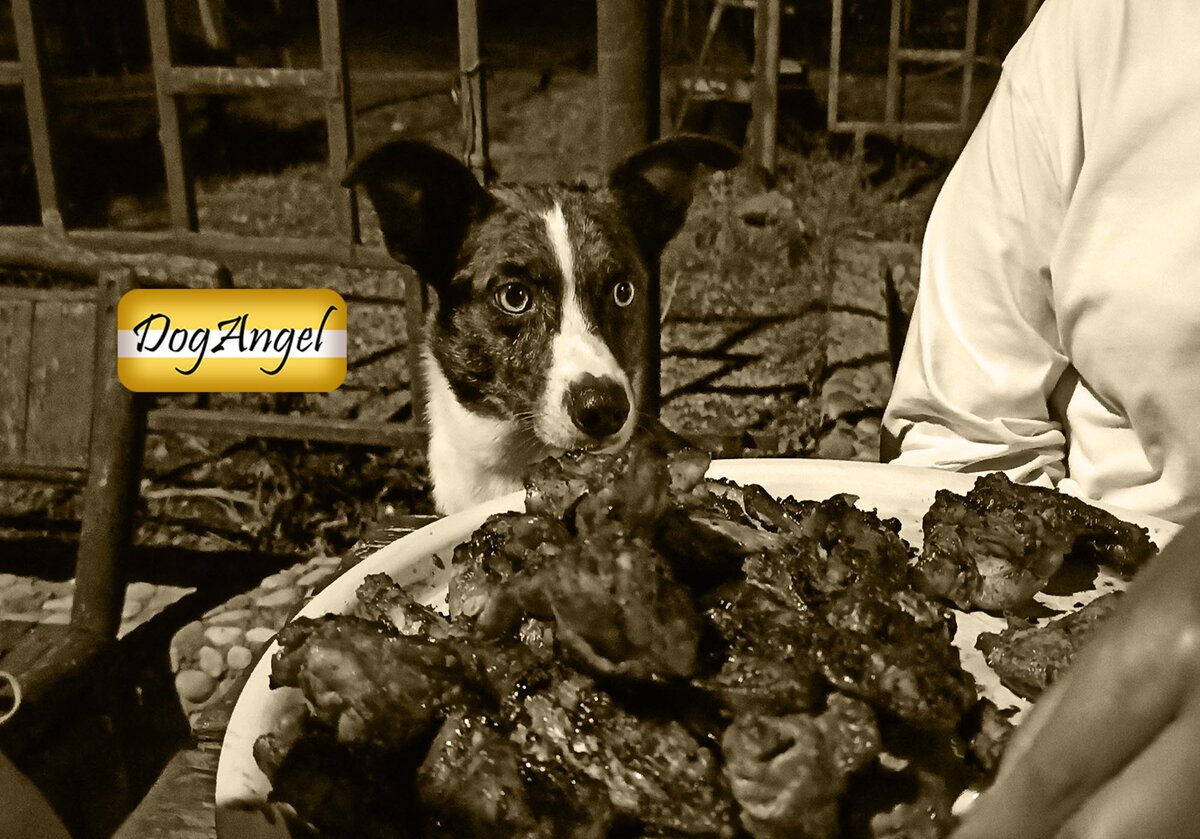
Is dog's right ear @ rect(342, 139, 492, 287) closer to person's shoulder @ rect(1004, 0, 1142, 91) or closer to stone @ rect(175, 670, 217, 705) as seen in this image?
person's shoulder @ rect(1004, 0, 1142, 91)

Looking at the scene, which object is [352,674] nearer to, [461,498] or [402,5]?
[461,498]

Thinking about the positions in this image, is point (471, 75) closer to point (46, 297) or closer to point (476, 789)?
point (46, 297)

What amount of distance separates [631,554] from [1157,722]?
42 cm

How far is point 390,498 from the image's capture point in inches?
173

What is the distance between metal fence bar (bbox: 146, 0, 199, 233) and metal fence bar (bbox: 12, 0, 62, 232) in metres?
0.41

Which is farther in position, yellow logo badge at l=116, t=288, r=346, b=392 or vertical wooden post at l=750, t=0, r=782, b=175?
vertical wooden post at l=750, t=0, r=782, b=175

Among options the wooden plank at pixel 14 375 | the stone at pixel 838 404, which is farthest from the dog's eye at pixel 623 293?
the stone at pixel 838 404

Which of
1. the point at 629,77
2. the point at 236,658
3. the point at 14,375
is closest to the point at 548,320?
the point at 629,77

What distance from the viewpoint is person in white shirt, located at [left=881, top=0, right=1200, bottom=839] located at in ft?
5.11

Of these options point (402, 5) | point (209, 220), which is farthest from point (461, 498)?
point (402, 5)

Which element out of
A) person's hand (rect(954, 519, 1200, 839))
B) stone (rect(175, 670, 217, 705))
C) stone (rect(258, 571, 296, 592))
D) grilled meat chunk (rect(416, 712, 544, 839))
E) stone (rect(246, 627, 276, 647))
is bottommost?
stone (rect(175, 670, 217, 705))

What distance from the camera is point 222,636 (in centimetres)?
365

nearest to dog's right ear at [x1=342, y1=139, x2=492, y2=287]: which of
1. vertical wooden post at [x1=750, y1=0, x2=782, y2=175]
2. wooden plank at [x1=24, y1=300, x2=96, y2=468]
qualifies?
wooden plank at [x1=24, y1=300, x2=96, y2=468]

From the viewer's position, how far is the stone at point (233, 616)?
3785 mm
